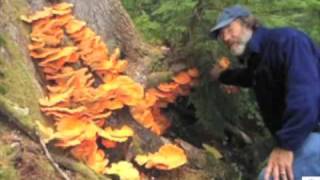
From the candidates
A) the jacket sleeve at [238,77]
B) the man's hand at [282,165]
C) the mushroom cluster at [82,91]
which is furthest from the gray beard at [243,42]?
the mushroom cluster at [82,91]

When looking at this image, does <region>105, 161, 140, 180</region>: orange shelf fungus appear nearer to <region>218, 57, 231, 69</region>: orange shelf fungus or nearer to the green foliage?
the green foliage

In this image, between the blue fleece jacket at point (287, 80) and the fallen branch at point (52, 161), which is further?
the fallen branch at point (52, 161)

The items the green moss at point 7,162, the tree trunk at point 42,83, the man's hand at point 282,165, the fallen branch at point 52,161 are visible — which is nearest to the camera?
the man's hand at point 282,165

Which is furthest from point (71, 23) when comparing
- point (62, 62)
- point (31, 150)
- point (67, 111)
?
point (31, 150)

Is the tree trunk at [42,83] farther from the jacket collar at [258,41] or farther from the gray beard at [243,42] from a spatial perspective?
the jacket collar at [258,41]

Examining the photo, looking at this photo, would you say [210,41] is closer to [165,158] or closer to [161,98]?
[161,98]

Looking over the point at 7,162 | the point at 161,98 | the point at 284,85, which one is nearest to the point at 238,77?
the point at 284,85

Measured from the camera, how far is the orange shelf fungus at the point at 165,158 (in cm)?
624

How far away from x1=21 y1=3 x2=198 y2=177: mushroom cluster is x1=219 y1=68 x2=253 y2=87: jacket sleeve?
2.58ft

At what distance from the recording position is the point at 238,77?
6.11 meters

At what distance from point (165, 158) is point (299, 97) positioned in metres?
1.87

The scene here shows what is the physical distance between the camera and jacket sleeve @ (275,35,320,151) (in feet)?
15.7

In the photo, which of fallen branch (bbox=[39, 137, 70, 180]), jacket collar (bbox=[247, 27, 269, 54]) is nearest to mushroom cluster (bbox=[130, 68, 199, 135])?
fallen branch (bbox=[39, 137, 70, 180])

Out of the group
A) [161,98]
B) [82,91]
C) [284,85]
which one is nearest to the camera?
[284,85]
